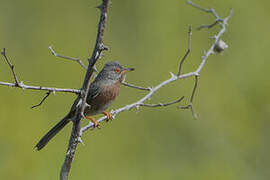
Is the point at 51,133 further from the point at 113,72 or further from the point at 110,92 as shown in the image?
the point at 113,72

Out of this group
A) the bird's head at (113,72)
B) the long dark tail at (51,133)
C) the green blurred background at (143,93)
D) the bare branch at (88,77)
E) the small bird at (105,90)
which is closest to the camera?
the bare branch at (88,77)

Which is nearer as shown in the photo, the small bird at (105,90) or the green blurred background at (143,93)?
the small bird at (105,90)

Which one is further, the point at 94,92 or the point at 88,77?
the point at 94,92

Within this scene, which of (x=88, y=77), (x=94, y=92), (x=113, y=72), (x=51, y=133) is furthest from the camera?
(x=113, y=72)

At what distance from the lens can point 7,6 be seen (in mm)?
9016

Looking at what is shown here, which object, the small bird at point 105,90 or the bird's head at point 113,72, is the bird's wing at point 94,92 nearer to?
the small bird at point 105,90

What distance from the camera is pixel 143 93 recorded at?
8.66 metres

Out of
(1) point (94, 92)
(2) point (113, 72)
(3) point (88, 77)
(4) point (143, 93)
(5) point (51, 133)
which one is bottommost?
(5) point (51, 133)

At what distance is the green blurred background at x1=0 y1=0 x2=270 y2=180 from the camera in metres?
8.06

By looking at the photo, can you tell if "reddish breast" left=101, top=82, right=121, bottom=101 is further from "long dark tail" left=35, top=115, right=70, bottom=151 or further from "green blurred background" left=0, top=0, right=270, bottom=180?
"green blurred background" left=0, top=0, right=270, bottom=180

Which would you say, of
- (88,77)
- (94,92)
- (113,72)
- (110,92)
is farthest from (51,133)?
(88,77)

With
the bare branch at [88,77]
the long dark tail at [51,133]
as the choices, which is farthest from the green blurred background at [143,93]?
the bare branch at [88,77]

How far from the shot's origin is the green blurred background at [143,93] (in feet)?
26.5

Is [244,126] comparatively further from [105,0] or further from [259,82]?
[105,0]
